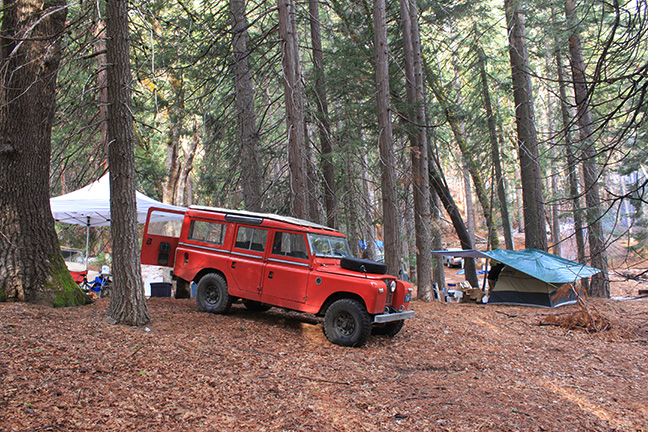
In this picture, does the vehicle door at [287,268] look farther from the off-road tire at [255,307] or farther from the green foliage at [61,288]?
Answer: the green foliage at [61,288]

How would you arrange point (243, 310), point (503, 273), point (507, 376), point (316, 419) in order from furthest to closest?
point (503, 273)
point (243, 310)
point (507, 376)
point (316, 419)

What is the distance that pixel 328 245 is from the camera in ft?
26.8

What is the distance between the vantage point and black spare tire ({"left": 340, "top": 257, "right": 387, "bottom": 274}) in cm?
737

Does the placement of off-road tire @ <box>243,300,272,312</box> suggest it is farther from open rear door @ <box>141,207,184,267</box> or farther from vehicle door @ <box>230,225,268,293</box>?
open rear door @ <box>141,207,184,267</box>

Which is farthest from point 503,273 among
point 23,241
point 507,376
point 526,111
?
point 23,241

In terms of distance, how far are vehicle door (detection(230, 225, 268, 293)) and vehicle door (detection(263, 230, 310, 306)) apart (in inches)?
7.7

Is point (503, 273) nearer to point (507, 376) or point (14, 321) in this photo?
point (507, 376)

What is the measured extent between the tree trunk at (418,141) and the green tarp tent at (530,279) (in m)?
2.15

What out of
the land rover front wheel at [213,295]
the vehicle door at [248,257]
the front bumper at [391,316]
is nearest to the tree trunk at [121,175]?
the land rover front wheel at [213,295]

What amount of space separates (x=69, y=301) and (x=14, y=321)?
1699 millimetres

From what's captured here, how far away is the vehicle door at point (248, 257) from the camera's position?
804 cm

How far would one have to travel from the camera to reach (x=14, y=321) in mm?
5441

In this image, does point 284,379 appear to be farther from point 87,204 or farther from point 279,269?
point 87,204

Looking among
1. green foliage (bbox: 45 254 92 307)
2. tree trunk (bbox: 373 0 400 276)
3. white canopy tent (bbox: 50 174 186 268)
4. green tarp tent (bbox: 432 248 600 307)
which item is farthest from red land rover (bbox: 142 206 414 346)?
green tarp tent (bbox: 432 248 600 307)
